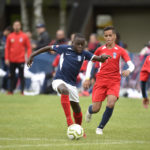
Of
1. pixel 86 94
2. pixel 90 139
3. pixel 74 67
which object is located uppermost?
pixel 74 67

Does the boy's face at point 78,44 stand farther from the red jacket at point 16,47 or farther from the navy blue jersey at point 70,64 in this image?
the red jacket at point 16,47

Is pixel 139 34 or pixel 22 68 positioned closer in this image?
pixel 22 68

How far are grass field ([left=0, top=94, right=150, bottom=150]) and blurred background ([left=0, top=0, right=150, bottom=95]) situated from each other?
577 inches

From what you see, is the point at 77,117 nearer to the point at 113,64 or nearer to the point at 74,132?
the point at 74,132

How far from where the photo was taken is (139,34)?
32.1m

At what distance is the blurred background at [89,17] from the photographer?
2897cm

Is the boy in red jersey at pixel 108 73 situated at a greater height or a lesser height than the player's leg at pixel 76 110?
greater

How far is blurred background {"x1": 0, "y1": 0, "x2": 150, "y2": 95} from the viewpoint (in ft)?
95.0

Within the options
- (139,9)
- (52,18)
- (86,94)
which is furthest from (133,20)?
(86,94)

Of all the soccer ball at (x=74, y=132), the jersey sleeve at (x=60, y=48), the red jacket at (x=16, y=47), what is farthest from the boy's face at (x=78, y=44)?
the red jacket at (x=16, y=47)

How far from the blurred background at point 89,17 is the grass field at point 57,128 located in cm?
1466

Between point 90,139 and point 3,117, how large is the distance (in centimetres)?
332

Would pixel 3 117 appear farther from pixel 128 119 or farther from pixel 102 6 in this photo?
pixel 102 6

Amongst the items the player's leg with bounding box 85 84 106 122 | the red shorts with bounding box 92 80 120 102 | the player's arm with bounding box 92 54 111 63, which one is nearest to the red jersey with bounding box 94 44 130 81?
the red shorts with bounding box 92 80 120 102
